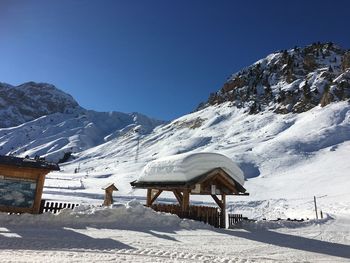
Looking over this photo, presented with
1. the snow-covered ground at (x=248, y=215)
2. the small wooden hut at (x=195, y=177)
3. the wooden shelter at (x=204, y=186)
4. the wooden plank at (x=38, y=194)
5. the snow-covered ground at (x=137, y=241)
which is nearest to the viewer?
the snow-covered ground at (x=137, y=241)

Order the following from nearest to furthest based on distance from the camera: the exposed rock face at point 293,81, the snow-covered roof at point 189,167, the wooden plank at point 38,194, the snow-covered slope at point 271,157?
the wooden plank at point 38,194 → the snow-covered roof at point 189,167 → the snow-covered slope at point 271,157 → the exposed rock face at point 293,81

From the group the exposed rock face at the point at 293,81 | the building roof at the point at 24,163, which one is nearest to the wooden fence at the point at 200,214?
the building roof at the point at 24,163

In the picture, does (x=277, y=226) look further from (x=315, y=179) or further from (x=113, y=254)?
(x=315, y=179)

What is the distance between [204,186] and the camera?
1947cm

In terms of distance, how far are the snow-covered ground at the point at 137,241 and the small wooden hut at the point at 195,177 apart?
226 centimetres

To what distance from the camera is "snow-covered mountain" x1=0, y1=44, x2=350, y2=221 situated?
138ft

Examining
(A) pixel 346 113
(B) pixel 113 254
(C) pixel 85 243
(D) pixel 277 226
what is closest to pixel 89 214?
(C) pixel 85 243

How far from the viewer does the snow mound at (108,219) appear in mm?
13625

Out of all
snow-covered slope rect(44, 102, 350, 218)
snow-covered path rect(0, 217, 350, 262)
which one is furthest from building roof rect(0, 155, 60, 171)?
snow-covered slope rect(44, 102, 350, 218)

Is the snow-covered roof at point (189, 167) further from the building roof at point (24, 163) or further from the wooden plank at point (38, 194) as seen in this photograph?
the wooden plank at point (38, 194)

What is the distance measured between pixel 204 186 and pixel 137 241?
8.32m

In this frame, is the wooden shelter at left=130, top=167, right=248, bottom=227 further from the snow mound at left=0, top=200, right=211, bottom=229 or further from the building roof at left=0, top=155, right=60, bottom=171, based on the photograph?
the building roof at left=0, top=155, right=60, bottom=171

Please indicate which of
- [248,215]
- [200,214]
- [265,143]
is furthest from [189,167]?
[265,143]

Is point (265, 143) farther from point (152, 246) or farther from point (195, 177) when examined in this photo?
point (152, 246)
